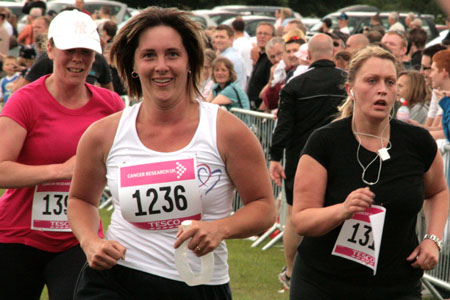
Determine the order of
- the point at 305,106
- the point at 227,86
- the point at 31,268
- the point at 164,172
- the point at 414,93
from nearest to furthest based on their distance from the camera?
the point at 164,172, the point at 31,268, the point at 305,106, the point at 414,93, the point at 227,86

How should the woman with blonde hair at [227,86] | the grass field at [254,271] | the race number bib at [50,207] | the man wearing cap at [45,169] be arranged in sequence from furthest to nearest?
the woman with blonde hair at [227,86], the grass field at [254,271], the race number bib at [50,207], the man wearing cap at [45,169]

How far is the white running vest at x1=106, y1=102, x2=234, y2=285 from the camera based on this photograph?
366 centimetres

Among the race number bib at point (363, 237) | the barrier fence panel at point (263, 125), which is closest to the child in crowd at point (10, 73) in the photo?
the barrier fence panel at point (263, 125)

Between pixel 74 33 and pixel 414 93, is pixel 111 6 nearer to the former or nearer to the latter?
pixel 414 93

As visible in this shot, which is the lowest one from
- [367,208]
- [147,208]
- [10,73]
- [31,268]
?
[10,73]

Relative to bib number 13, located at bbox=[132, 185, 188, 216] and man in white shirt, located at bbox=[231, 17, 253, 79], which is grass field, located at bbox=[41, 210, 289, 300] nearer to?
bib number 13, located at bbox=[132, 185, 188, 216]

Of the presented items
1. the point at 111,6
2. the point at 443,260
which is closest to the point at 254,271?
the point at 443,260

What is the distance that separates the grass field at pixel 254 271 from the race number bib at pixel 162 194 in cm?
422

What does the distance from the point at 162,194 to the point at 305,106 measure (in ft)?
15.7

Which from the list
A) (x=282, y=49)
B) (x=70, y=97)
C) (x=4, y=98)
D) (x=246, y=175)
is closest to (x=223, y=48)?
(x=282, y=49)

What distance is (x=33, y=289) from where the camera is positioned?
15.7 ft

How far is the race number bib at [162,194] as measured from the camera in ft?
11.9

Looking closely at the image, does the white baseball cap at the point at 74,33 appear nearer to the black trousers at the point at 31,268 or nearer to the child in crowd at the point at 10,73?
the black trousers at the point at 31,268

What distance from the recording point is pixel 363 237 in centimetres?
434
